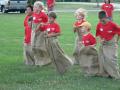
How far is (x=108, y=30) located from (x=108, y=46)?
396 millimetres

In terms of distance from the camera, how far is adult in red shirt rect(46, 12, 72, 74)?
12625mm

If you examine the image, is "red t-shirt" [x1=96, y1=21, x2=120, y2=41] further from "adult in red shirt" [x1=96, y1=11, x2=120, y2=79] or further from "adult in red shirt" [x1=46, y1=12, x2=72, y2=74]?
"adult in red shirt" [x1=46, y1=12, x2=72, y2=74]

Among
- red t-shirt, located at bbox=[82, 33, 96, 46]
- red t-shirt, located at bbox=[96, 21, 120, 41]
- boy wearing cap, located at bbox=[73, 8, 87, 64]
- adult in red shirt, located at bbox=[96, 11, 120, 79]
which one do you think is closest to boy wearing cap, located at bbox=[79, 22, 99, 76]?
red t-shirt, located at bbox=[82, 33, 96, 46]

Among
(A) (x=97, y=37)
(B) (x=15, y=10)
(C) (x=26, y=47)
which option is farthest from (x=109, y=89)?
(B) (x=15, y=10)

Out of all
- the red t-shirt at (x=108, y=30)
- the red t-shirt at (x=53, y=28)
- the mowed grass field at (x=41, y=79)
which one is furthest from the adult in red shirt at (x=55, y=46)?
the red t-shirt at (x=108, y=30)

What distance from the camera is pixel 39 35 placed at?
47.7ft

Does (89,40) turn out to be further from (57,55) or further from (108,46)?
(57,55)

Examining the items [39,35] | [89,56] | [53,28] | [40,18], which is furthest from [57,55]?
[39,35]

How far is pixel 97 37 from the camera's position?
12.8 metres

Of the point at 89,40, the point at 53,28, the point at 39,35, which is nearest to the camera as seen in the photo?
the point at 89,40

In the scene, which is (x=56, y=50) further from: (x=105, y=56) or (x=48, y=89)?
(x=48, y=89)

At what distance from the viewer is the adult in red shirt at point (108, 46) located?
39.8ft

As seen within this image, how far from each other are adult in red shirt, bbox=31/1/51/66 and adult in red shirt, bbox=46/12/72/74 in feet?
4.70

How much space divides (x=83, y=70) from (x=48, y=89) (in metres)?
2.22
